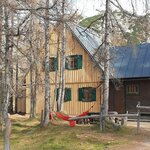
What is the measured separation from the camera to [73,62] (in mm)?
28453

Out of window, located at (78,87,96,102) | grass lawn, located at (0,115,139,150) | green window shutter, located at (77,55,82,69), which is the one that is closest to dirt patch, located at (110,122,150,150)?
grass lawn, located at (0,115,139,150)

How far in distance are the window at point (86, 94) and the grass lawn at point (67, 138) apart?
842 cm

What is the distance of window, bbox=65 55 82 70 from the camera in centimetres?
2792

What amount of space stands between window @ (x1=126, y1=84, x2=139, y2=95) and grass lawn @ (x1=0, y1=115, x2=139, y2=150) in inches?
321

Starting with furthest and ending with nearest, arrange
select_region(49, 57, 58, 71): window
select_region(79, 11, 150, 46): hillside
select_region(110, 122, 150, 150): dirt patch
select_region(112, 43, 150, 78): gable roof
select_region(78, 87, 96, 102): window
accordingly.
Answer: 1. select_region(49, 57, 58, 71): window
2. select_region(78, 87, 96, 102): window
3. select_region(112, 43, 150, 78): gable roof
4. select_region(79, 11, 150, 46): hillside
5. select_region(110, 122, 150, 150): dirt patch

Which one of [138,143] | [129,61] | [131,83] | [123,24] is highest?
[123,24]

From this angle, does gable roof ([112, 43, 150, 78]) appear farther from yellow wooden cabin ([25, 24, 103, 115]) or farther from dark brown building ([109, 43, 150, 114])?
yellow wooden cabin ([25, 24, 103, 115])

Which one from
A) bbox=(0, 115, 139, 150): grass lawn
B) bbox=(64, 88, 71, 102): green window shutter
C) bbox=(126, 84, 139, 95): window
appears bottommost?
bbox=(0, 115, 139, 150): grass lawn

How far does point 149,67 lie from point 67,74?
659 centimetres

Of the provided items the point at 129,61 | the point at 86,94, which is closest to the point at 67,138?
the point at 86,94

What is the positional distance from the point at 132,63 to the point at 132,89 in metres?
1.84

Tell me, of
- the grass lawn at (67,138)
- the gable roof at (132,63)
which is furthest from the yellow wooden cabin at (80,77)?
the grass lawn at (67,138)

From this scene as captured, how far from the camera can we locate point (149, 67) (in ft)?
82.1

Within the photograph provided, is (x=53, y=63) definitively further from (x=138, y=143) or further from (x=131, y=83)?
(x=138, y=143)
